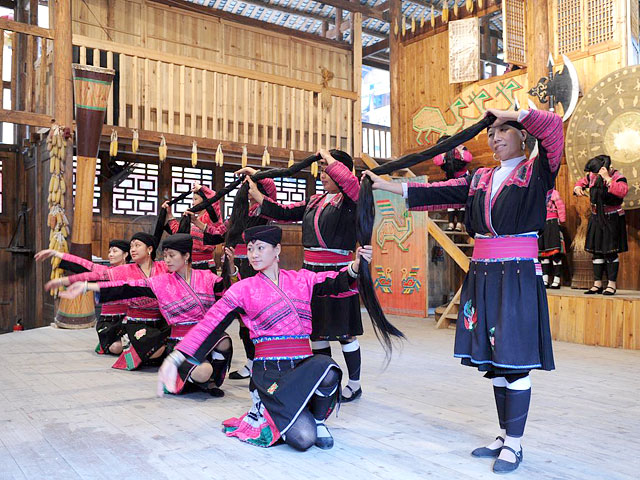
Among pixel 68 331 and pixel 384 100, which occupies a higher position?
pixel 384 100

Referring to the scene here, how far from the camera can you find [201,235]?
5332mm

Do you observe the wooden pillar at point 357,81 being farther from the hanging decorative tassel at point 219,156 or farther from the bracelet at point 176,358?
the bracelet at point 176,358

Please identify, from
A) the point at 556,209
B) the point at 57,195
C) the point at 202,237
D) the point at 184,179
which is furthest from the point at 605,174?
the point at 184,179

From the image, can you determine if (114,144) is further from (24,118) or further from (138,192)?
(138,192)

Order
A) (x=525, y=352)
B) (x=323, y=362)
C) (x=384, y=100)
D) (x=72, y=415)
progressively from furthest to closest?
(x=384, y=100) → (x=72, y=415) → (x=323, y=362) → (x=525, y=352)

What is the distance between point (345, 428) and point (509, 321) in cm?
95

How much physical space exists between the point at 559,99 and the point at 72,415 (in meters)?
6.19

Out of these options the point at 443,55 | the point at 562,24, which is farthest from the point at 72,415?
the point at 443,55

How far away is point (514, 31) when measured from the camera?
25.1 ft

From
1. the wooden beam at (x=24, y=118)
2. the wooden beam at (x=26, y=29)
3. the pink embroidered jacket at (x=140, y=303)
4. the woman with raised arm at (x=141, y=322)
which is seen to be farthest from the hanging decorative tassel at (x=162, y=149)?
the pink embroidered jacket at (x=140, y=303)

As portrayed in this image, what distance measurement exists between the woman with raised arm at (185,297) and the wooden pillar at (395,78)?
20.3ft

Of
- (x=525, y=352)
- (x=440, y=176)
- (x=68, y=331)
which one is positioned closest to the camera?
(x=525, y=352)

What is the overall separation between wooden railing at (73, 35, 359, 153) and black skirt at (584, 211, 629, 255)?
11.6 feet

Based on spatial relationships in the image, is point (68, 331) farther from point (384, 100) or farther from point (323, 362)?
point (384, 100)
